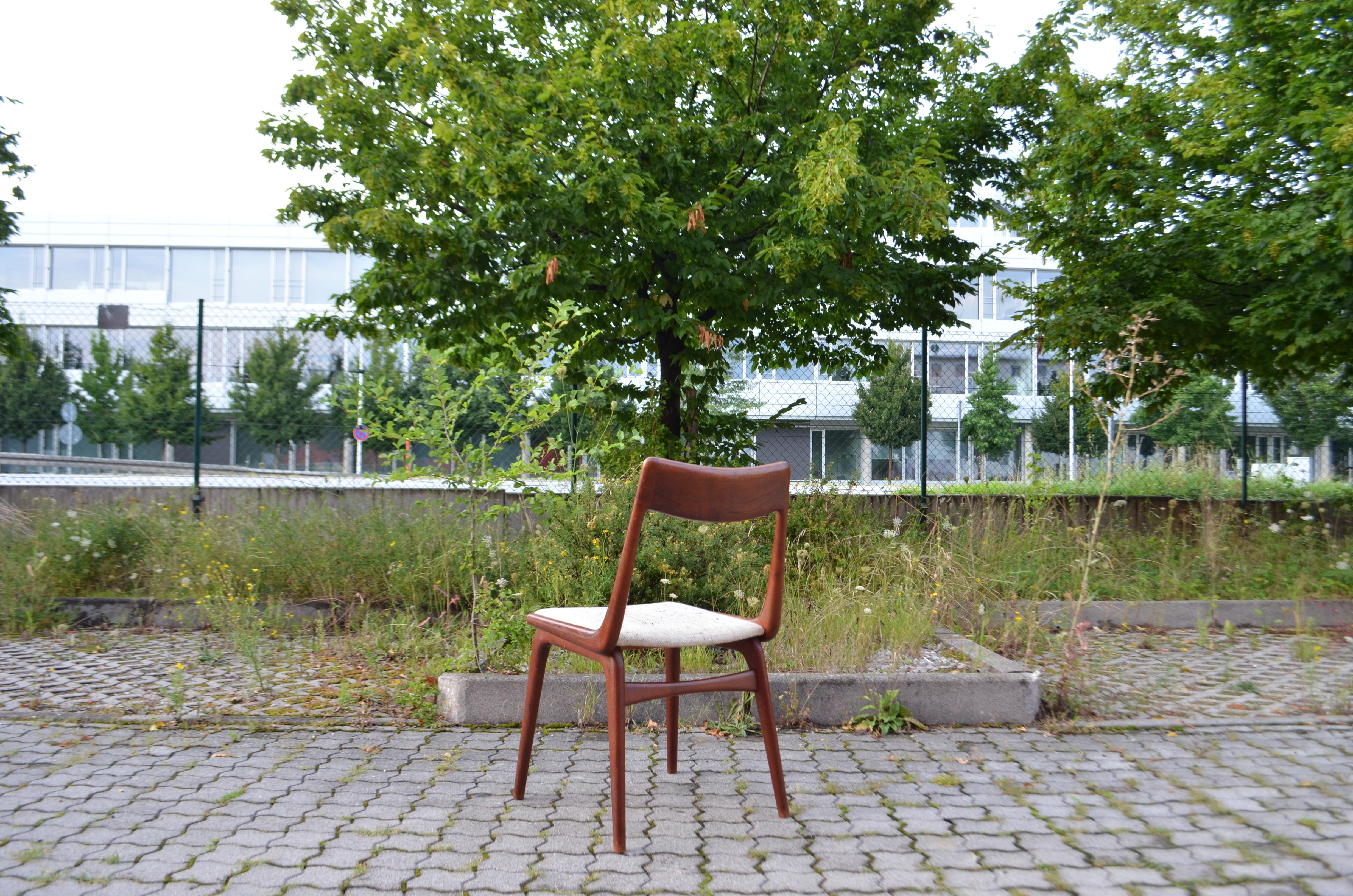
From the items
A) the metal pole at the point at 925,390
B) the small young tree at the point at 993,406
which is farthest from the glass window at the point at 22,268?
the metal pole at the point at 925,390

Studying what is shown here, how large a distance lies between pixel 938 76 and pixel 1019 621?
23.2 feet

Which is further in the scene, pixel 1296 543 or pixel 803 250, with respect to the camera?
pixel 1296 543

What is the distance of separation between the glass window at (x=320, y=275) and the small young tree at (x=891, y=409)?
37680 mm

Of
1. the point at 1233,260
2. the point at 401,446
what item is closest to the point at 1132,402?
the point at 401,446

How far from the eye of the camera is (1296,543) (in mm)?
7977

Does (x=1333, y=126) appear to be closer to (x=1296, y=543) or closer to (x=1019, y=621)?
(x=1296, y=543)

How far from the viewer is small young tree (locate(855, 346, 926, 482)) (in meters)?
9.10

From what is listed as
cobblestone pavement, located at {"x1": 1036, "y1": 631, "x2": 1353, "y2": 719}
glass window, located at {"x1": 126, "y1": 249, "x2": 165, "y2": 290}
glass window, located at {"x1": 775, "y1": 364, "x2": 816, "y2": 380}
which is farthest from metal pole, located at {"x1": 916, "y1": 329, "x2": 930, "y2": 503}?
glass window, located at {"x1": 126, "y1": 249, "x2": 165, "y2": 290}

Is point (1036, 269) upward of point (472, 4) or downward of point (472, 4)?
upward

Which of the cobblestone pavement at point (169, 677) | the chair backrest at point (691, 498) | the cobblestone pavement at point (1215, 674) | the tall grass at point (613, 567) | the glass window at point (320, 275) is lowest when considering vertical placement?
the cobblestone pavement at point (169, 677)

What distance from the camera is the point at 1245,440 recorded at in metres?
10.1

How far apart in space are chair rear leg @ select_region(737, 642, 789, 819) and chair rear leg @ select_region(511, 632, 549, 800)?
68 cm

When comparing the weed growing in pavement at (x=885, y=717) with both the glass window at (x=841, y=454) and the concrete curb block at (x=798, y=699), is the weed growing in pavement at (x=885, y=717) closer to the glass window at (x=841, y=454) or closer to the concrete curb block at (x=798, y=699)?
the concrete curb block at (x=798, y=699)

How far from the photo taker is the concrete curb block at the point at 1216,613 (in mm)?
6578
